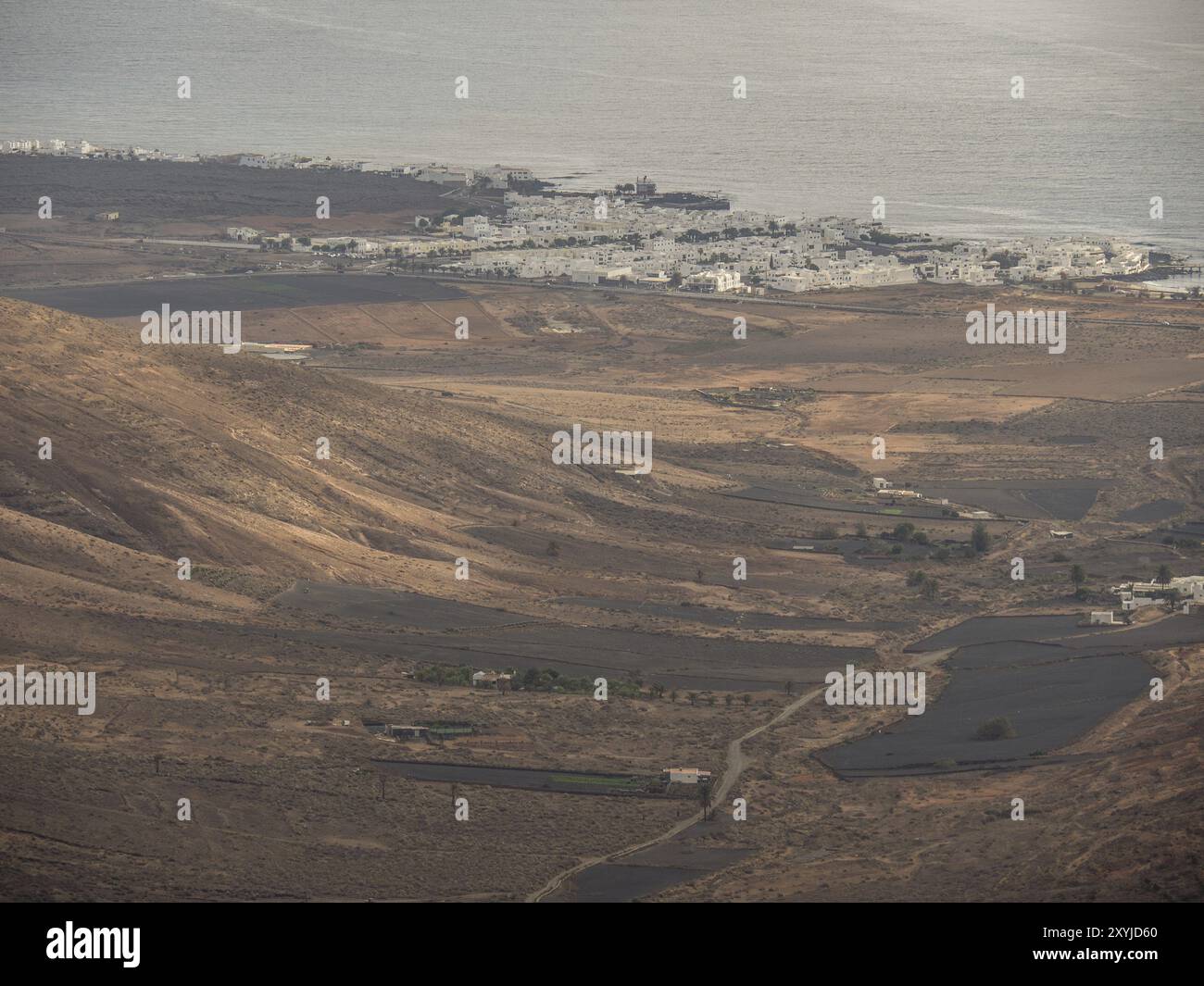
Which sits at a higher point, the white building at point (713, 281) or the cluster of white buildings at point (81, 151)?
the cluster of white buildings at point (81, 151)

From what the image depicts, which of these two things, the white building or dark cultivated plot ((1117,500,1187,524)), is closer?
dark cultivated plot ((1117,500,1187,524))

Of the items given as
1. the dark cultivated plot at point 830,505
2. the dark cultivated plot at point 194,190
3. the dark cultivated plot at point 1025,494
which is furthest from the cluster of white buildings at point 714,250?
the dark cultivated plot at point 830,505

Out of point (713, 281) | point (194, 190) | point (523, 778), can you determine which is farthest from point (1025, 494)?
point (194, 190)

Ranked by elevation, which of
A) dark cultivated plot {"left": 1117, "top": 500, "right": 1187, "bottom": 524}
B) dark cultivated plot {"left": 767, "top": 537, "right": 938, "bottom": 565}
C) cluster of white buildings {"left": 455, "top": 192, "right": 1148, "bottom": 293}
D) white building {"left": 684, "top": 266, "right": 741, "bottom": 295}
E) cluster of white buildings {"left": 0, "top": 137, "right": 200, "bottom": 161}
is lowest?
dark cultivated plot {"left": 767, "top": 537, "right": 938, "bottom": 565}

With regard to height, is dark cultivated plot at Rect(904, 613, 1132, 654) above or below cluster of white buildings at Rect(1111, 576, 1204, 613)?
below

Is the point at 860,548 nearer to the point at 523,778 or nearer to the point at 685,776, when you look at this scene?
the point at 685,776

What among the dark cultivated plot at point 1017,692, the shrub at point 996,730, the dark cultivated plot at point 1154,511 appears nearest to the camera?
the dark cultivated plot at point 1017,692

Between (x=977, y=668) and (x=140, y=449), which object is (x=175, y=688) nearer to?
(x=140, y=449)

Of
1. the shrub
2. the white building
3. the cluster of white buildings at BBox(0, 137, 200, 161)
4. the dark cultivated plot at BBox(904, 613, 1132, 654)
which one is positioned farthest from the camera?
the cluster of white buildings at BBox(0, 137, 200, 161)

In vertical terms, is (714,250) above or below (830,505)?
above

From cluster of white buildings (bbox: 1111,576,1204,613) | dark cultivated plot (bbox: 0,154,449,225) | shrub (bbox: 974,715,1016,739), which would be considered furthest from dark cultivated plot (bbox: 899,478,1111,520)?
dark cultivated plot (bbox: 0,154,449,225)

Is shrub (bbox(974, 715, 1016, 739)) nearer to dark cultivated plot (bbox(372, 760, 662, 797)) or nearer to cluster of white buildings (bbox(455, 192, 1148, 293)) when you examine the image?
dark cultivated plot (bbox(372, 760, 662, 797))

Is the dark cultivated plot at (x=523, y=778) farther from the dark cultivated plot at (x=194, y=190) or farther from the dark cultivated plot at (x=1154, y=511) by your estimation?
the dark cultivated plot at (x=194, y=190)
